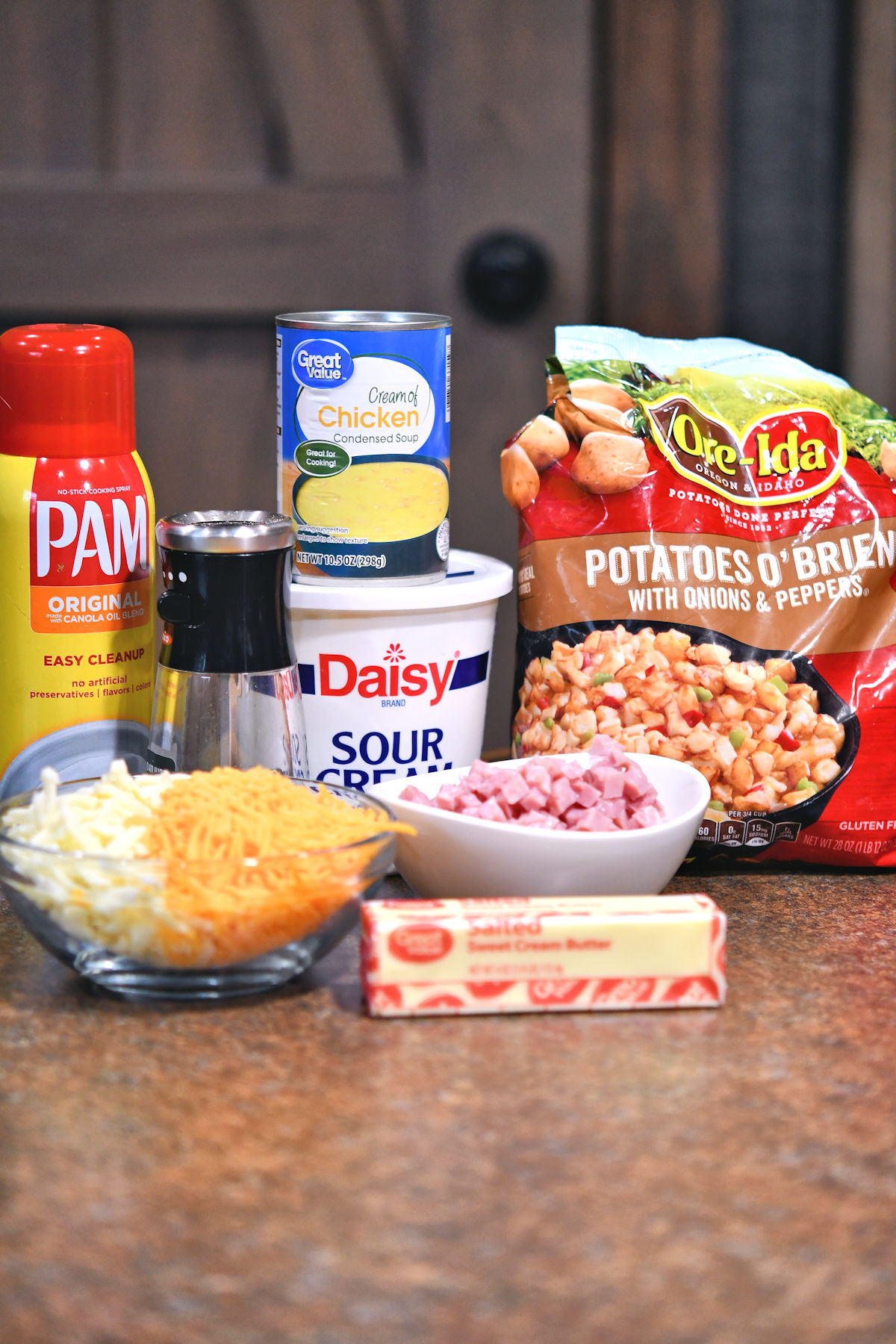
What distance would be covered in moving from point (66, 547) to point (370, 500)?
0.21 metres

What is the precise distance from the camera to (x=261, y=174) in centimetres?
179

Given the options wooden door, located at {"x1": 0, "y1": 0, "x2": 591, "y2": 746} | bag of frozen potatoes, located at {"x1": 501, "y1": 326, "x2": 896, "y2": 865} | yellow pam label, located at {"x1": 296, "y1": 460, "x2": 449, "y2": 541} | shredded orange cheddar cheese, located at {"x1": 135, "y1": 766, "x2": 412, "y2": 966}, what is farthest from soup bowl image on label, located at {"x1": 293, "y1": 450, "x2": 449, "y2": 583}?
wooden door, located at {"x1": 0, "y1": 0, "x2": 591, "y2": 746}

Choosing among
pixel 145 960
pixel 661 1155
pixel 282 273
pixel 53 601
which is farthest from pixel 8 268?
pixel 661 1155

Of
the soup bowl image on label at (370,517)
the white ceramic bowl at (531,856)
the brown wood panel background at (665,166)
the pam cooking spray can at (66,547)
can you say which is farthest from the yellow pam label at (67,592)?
the brown wood panel background at (665,166)

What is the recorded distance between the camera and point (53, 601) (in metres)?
0.96

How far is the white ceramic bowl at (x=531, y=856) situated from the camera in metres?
0.85

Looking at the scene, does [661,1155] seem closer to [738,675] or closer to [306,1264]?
[306,1264]

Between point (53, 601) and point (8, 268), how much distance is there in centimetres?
94

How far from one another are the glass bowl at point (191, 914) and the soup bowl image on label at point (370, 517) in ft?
0.82

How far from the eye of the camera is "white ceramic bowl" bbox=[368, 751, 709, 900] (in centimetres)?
85

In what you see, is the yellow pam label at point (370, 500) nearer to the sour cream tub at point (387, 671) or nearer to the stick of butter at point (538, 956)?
the sour cream tub at point (387, 671)

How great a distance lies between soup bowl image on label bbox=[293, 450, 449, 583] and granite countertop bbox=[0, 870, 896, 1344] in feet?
0.95

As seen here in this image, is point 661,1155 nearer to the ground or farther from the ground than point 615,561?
nearer to the ground

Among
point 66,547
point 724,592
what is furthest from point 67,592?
point 724,592
